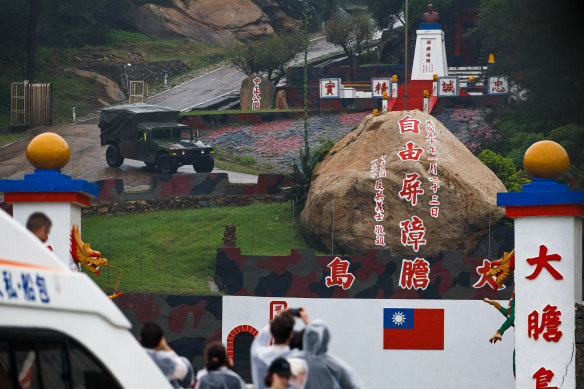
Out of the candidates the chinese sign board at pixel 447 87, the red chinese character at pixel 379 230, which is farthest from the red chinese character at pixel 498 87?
the red chinese character at pixel 379 230

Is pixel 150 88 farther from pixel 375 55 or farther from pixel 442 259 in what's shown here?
pixel 442 259

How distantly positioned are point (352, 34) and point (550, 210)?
33873mm

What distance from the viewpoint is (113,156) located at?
30469 millimetres

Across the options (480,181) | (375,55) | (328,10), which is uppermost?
(328,10)

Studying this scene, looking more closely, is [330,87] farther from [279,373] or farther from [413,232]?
[279,373]

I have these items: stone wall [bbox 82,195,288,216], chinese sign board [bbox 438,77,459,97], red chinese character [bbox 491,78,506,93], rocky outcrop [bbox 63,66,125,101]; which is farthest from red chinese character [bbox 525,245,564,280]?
rocky outcrop [bbox 63,66,125,101]

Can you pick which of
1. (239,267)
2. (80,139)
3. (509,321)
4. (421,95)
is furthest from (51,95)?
(509,321)

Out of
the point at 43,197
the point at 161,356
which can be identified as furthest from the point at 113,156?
the point at 161,356

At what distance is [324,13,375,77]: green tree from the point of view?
44.0 m

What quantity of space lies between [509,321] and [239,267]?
291 inches

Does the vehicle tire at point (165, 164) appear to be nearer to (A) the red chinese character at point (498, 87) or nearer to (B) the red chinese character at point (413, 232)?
(B) the red chinese character at point (413, 232)

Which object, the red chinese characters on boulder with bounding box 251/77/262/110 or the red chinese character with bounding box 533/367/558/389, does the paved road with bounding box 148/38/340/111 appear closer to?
the red chinese characters on boulder with bounding box 251/77/262/110

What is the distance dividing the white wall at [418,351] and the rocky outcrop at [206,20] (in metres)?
30.6

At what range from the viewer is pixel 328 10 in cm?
5119
